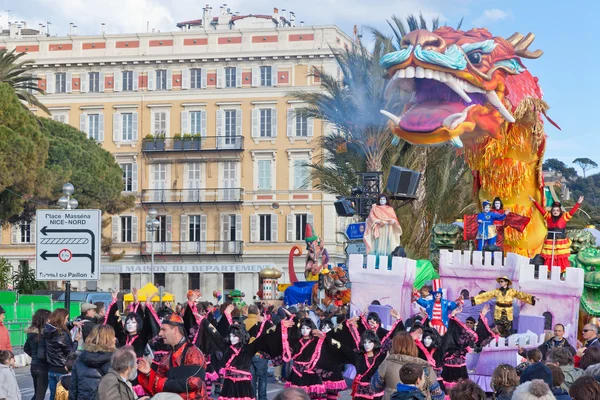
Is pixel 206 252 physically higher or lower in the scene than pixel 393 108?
lower

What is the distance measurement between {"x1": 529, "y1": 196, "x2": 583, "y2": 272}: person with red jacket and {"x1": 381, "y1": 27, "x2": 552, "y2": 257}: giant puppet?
2.01 feet

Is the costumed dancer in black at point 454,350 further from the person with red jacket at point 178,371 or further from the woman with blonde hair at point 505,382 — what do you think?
the woman with blonde hair at point 505,382

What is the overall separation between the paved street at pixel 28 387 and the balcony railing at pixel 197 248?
3563cm

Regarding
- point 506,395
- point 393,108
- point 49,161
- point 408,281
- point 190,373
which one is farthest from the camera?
point 49,161

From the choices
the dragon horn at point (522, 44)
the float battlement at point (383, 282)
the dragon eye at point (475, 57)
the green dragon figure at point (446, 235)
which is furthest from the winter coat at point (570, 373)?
the green dragon figure at point (446, 235)

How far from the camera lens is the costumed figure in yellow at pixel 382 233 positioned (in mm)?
22281

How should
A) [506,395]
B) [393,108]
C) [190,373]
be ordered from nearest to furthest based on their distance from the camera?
[506,395]
[190,373]
[393,108]

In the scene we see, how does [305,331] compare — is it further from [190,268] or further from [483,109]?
[190,268]

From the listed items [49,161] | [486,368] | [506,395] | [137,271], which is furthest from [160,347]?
[137,271]

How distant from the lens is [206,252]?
197ft

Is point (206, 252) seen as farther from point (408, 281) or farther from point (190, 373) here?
point (190, 373)

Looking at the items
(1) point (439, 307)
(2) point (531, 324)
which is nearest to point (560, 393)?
(1) point (439, 307)

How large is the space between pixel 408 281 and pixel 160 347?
25.3ft

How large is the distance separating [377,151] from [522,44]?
33.8 feet
